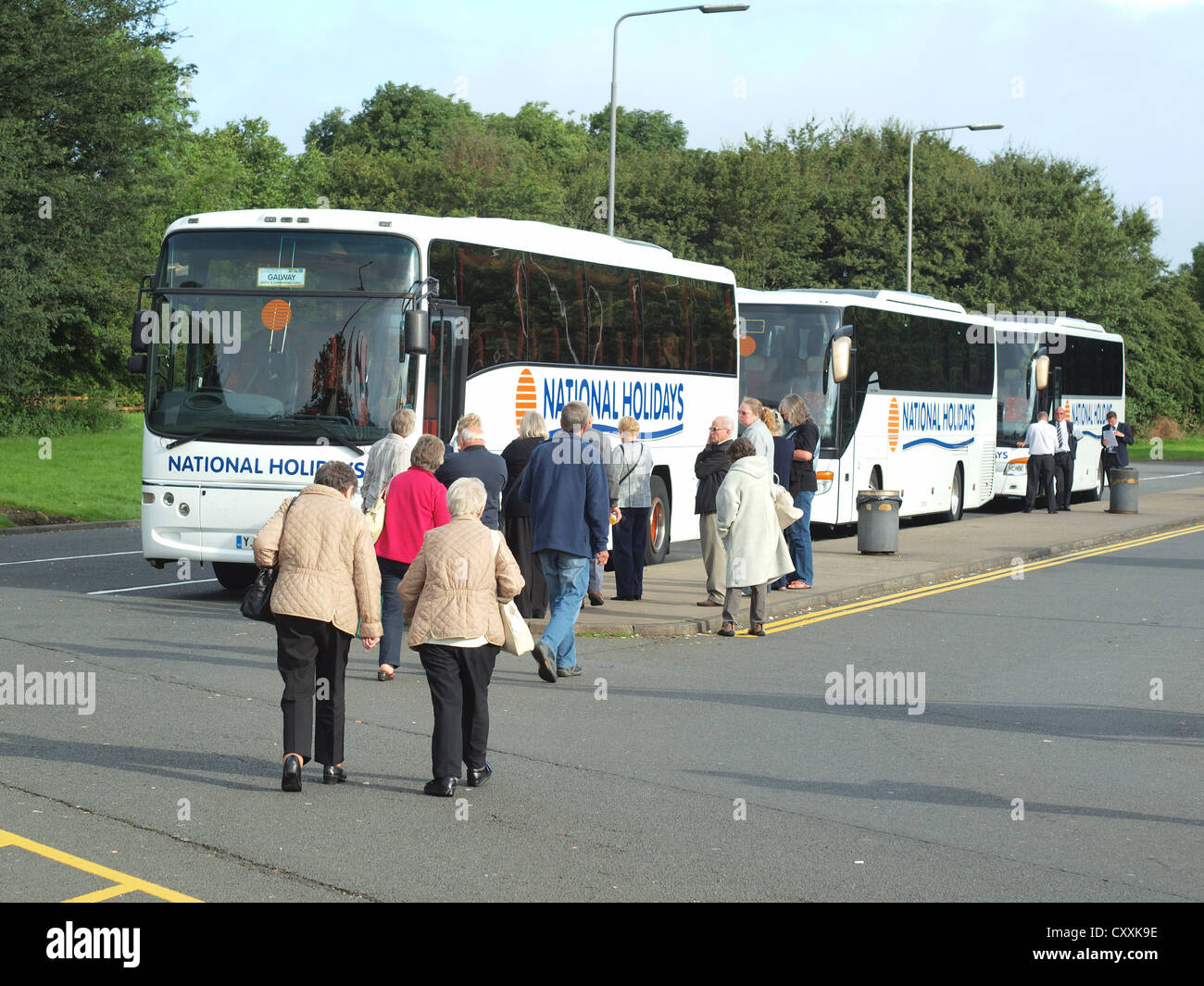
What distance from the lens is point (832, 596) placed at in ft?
51.2

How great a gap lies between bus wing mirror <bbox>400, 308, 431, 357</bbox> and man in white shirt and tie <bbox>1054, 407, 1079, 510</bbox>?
1784cm

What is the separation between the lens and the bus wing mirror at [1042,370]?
30.8m

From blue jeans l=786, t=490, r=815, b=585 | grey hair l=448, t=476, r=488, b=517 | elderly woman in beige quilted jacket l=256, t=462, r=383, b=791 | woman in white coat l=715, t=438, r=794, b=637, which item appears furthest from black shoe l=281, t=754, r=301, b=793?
blue jeans l=786, t=490, r=815, b=585

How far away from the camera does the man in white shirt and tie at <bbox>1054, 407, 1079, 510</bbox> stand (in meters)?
28.5

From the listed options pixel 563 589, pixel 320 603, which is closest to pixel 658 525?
pixel 563 589

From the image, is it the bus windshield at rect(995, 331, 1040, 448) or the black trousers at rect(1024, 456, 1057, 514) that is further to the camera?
the bus windshield at rect(995, 331, 1040, 448)

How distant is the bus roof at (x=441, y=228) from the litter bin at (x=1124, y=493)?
13597 mm

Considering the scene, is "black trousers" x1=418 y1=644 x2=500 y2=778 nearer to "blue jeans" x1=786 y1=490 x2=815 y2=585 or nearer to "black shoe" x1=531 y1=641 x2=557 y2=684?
"black shoe" x1=531 y1=641 x2=557 y2=684

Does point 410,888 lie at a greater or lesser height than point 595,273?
lesser

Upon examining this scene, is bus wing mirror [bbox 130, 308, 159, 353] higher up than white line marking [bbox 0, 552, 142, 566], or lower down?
higher up


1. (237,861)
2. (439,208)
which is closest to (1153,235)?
(439,208)

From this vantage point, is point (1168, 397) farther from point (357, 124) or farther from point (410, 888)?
point (410, 888)

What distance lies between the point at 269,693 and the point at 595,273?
27.9 ft

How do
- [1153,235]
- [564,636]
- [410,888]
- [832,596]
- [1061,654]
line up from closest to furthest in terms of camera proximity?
[410,888] < [564,636] < [1061,654] < [832,596] < [1153,235]
